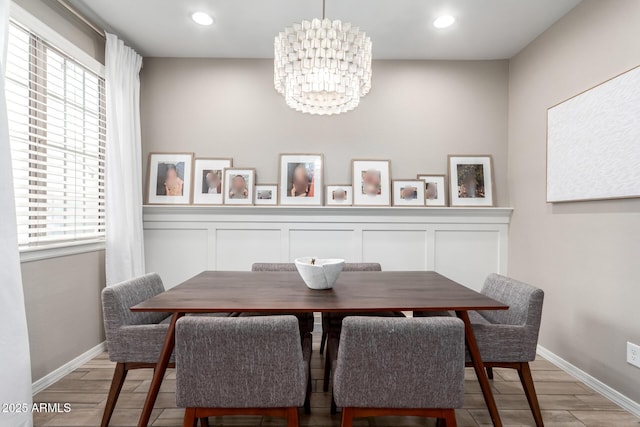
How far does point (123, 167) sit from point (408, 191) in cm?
247

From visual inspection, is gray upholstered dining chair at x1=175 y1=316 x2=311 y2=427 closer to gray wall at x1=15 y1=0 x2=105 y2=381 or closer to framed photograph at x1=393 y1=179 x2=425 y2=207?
gray wall at x1=15 y1=0 x2=105 y2=381

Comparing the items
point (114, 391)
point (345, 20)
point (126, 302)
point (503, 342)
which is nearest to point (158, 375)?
point (114, 391)

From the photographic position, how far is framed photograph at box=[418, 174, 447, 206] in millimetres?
3299

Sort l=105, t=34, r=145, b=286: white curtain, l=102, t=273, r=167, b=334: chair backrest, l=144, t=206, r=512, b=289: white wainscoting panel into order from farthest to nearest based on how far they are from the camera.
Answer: l=144, t=206, r=512, b=289: white wainscoting panel → l=105, t=34, r=145, b=286: white curtain → l=102, t=273, r=167, b=334: chair backrest

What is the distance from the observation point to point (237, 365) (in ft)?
4.43

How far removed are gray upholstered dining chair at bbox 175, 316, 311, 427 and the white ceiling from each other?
217 centimetres

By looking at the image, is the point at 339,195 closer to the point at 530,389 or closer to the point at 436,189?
the point at 436,189

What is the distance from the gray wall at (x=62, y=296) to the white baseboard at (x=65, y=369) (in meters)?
0.03

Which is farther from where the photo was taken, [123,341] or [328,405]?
[328,405]

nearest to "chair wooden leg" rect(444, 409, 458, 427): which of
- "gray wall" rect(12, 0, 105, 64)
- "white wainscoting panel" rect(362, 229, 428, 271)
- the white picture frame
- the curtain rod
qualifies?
the white picture frame

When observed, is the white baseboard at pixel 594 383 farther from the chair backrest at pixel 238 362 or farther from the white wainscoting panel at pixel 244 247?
the white wainscoting panel at pixel 244 247

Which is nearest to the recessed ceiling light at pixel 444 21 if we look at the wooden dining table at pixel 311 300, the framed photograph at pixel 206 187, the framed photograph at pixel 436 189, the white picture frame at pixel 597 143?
the white picture frame at pixel 597 143

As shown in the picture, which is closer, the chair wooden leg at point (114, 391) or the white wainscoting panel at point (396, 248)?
the chair wooden leg at point (114, 391)

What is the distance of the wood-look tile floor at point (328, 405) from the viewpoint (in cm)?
190
